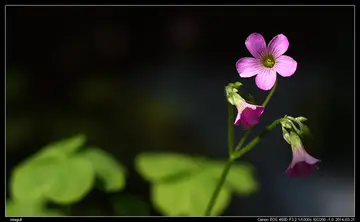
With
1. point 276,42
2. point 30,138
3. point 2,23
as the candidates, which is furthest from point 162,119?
point 276,42

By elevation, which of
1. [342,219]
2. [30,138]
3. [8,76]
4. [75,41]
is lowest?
[342,219]

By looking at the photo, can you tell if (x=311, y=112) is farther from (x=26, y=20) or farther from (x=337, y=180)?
(x=26, y=20)

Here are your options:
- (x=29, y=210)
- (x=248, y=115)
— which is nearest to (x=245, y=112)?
(x=248, y=115)

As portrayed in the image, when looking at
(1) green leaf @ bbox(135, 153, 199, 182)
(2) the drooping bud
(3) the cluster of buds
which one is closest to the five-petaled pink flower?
(3) the cluster of buds

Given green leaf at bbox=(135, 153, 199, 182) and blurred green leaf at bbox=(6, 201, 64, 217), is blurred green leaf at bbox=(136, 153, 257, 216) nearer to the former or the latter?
green leaf at bbox=(135, 153, 199, 182)

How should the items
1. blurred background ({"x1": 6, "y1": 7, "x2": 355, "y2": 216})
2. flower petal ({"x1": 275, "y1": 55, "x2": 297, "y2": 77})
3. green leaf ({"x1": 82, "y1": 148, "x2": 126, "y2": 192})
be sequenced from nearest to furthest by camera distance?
1. flower petal ({"x1": 275, "y1": 55, "x2": 297, "y2": 77})
2. green leaf ({"x1": 82, "y1": 148, "x2": 126, "y2": 192})
3. blurred background ({"x1": 6, "y1": 7, "x2": 355, "y2": 216})
